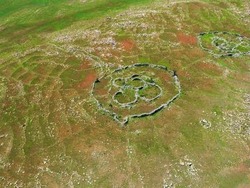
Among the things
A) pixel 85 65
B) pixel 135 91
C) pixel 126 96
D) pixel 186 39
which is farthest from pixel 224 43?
pixel 85 65

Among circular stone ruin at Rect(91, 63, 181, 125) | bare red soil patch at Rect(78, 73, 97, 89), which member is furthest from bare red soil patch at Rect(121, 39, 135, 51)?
bare red soil patch at Rect(78, 73, 97, 89)

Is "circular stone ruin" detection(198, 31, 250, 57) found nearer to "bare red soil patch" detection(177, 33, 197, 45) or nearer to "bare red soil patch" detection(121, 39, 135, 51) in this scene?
"bare red soil patch" detection(177, 33, 197, 45)

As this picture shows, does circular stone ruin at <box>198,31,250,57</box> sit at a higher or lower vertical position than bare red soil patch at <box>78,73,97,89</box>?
lower

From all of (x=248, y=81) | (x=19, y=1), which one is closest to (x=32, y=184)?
(x=248, y=81)

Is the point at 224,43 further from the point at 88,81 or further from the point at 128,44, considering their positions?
the point at 88,81

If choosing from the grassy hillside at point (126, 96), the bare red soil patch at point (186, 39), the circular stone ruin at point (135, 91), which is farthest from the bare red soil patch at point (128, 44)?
the bare red soil patch at point (186, 39)

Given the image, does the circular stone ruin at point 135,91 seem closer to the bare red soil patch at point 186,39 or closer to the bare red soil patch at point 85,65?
A: the bare red soil patch at point 85,65
